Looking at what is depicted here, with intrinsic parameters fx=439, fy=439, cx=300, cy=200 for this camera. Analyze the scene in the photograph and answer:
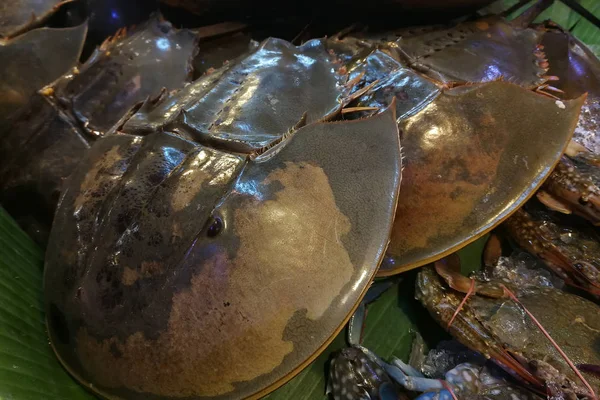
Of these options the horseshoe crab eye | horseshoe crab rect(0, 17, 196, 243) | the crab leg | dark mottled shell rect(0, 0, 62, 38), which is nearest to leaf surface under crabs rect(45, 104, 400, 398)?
the horseshoe crab eye

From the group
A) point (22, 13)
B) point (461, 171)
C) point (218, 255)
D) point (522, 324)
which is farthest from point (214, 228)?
point (22, 13)

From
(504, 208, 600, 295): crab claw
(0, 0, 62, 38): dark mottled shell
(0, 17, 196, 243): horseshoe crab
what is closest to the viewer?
(504, 208, 600, 295): crab claw

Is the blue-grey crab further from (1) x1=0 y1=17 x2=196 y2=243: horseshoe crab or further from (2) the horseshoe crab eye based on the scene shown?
(1) x1=0 y1=17 x2=196 y2=243: horseshoe crab

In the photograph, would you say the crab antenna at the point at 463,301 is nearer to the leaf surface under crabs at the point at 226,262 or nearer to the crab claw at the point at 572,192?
the crab claw at the point at 572,192

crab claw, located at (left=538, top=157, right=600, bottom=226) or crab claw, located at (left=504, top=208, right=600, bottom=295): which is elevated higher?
crab claw, located at (left=538, top=157, right=600, bottom=226)

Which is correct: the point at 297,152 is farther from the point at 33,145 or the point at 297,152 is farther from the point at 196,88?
the point at 33,145

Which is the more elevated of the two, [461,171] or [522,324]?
[461,171]

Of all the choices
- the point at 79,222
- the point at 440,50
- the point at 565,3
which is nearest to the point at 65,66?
the point at 79,222

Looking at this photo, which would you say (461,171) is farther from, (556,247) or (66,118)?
(66,118)
